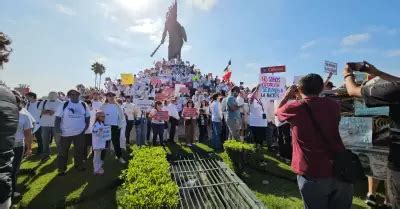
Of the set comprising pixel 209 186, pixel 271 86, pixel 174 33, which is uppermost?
pixel 174 33

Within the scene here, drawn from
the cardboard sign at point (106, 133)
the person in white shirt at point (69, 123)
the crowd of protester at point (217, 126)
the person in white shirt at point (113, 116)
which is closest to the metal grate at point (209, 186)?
the crowd of protester at point (217, 126)

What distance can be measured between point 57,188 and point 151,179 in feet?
10.6

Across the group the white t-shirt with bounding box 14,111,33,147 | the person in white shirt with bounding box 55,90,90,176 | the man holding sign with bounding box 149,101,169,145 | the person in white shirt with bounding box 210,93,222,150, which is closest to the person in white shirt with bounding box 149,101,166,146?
the man holding sign with bounding box 149,101,169,145

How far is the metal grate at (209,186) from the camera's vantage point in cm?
551

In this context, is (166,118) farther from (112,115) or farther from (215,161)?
(215,161)

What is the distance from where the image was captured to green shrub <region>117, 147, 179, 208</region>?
14.2 ft

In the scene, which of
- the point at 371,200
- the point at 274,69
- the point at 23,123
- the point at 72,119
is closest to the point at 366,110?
the point at 371,200

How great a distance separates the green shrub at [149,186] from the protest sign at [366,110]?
425 cm

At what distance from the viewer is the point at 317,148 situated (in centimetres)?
322

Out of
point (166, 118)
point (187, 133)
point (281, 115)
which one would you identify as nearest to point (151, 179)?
point (281, 115)

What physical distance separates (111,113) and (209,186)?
4223 mm

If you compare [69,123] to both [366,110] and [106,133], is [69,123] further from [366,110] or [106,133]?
[366,110]

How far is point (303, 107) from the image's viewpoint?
10.9 ft

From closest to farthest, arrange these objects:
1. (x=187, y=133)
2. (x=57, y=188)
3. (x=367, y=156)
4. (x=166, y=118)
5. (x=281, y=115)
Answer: (x=281, y=115) → (x=367, y=156) → (x=57, y=188) → (x=166, y=118) → (x=187, y=133)
